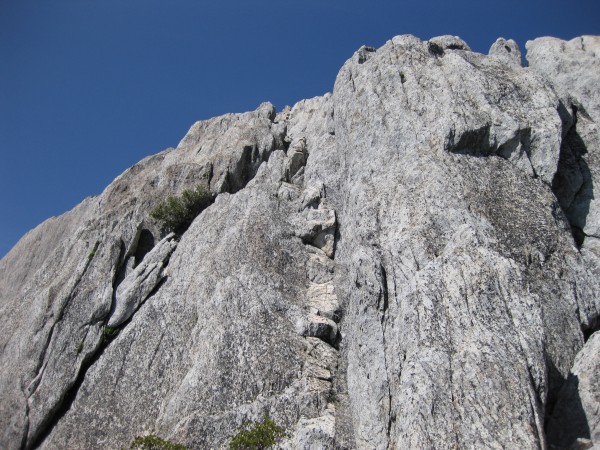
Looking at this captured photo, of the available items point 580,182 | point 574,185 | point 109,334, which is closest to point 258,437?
point 109,334

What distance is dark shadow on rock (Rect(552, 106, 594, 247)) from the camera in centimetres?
3105

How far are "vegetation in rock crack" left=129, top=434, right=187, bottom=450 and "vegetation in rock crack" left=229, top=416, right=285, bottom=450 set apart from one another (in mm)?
2665

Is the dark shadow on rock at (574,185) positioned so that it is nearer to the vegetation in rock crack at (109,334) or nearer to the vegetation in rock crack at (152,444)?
the vegetation in rock crack at (152,444)

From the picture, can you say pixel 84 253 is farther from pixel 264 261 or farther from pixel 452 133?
pixel 452 133

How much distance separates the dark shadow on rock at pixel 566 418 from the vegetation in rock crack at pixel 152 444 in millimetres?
16083

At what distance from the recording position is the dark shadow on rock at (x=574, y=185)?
102ft

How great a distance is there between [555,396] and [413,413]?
649cm

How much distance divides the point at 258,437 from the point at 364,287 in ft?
28.5

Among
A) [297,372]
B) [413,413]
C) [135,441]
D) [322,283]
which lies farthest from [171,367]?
[413,413]

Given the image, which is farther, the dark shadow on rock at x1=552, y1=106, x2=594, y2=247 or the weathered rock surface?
the dark shadow on rock at x1=552, y1=106, x2=594, y2=247

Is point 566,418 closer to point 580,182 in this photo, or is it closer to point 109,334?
point 580,182

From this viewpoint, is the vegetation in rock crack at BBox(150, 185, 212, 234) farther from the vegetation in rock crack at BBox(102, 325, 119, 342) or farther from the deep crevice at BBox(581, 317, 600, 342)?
the deep crevice at BBox(581, 317, 600, 342)

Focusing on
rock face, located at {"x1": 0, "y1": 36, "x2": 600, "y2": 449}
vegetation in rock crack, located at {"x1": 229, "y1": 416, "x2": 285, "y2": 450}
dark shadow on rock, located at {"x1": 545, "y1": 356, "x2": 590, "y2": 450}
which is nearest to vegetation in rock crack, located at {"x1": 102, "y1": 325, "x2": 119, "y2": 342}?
rock face, located at {"x1": 0, "y1": 36, "x2": 600, "y2": 449}

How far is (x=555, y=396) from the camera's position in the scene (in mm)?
21672
